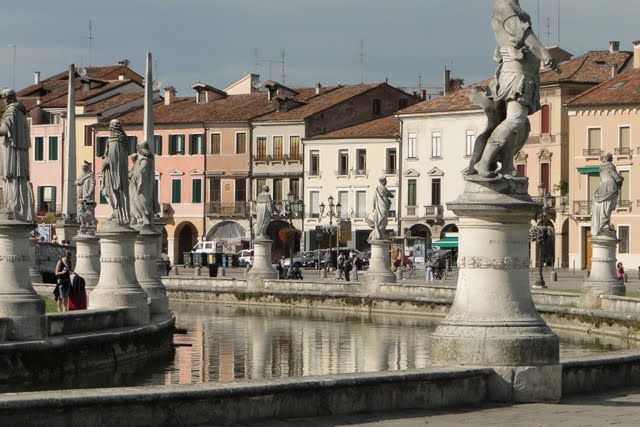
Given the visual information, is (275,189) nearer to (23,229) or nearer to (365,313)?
(365,313)

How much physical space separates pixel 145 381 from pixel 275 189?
79.1 m

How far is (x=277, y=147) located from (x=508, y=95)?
85.9 m

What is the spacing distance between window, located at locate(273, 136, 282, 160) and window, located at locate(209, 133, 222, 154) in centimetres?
413

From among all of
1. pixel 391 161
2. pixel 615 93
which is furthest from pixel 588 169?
pixel 391 161

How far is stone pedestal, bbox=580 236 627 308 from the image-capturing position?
36.8 metres

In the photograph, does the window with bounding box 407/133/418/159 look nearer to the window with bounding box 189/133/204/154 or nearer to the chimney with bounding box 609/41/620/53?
the chimney with bounding box 609/41/620/53

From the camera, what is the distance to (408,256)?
88.4 metres

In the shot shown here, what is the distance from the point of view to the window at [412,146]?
97.2 metres

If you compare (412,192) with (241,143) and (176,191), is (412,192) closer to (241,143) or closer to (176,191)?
(241,143)

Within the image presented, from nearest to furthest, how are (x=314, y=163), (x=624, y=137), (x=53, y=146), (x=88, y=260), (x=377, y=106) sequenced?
(x=88, y=260), (x=624, y=137), (x=314, y=163), (x=377, y=106), (x=53, y=146)

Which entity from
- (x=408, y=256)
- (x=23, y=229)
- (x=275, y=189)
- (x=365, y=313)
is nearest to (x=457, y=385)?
(x=23, y=229)

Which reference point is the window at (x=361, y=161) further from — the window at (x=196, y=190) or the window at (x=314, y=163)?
the window at (x=196, y=190)

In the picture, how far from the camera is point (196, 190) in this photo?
353ft

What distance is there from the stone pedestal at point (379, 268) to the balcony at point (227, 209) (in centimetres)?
5563
